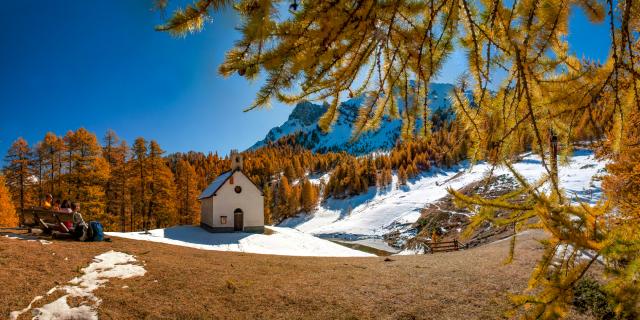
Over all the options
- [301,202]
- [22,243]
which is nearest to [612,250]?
[22,243]

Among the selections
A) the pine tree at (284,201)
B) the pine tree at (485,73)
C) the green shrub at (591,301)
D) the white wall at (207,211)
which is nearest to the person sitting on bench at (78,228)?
the white wall at (207,211)

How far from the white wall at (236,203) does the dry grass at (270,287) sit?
11.8 meters

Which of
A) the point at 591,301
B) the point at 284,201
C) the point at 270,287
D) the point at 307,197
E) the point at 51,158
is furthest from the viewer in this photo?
the point at 284,201

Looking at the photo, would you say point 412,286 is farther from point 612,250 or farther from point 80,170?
point 80,170

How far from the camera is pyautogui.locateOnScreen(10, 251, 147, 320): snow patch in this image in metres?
7.20

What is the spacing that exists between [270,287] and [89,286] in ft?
15.9

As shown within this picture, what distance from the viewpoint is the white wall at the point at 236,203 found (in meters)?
24.5

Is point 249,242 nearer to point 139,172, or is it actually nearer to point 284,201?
point 139,172

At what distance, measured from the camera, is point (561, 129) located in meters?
2.45

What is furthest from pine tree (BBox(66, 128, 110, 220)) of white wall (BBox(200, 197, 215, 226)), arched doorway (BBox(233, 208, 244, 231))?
arched doorway (BBox(233, 208, 244, 231))

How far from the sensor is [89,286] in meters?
8.79

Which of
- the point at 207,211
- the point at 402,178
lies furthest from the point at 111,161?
the point at 402,178

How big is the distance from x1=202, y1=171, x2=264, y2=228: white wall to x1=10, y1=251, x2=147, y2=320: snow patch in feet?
39.8

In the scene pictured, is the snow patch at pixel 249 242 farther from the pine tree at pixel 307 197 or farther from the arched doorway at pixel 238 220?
the pine tree at pixel 307 197
